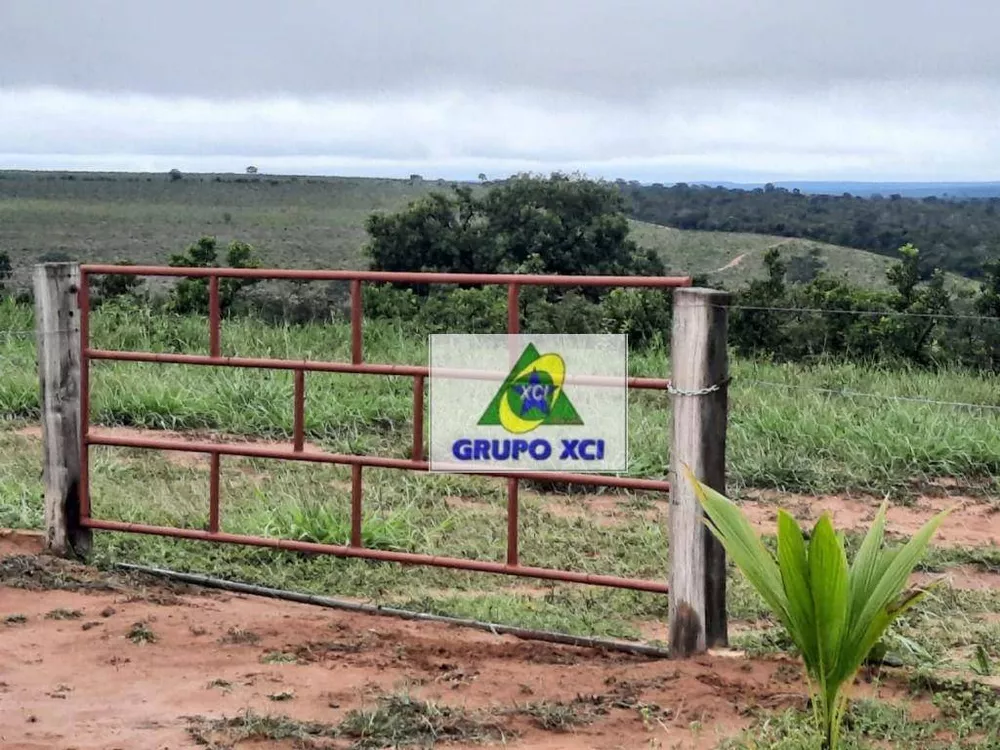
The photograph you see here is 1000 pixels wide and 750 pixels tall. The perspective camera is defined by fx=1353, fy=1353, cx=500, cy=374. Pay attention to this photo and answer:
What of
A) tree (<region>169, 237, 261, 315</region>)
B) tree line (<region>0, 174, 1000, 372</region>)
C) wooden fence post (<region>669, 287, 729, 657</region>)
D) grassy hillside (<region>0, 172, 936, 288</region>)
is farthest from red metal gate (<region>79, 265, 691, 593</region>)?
grassy hillside (<region>0, 172, 936, 288</region>)

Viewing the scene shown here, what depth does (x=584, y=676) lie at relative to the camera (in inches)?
171

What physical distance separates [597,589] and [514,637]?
970 mm

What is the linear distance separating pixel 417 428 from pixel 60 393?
1.63 metres

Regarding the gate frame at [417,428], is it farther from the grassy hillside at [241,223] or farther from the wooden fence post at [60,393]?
the grassy hillside at [241,223]

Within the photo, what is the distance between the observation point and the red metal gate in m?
4.68

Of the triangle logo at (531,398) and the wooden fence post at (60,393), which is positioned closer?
the triangle logo at (531,398)

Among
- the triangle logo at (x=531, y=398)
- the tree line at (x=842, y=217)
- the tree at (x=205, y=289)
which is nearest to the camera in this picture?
the triangle logo at (x=531, y=398)

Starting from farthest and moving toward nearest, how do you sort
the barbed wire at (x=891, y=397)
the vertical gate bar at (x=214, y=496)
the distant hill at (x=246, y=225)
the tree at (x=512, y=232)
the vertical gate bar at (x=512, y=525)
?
the distant hill at (x=246, y=225), the tree at (x=512, y=232), the barbed wire at (x=891, y=397), the vertical gate bar at (x=214, y=496), the vertical gate bar at (x=512, y=525)

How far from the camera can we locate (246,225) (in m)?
44.9

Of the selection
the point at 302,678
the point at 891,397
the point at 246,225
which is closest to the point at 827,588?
the point at 302,678

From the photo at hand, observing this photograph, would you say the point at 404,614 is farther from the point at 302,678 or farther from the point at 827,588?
the point at 827,588

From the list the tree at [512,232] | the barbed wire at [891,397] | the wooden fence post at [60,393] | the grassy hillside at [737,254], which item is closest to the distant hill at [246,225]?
the grassy hillside at [737,254]

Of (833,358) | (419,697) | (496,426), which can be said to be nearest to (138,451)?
(496,426)

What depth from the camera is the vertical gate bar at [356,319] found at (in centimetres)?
503
